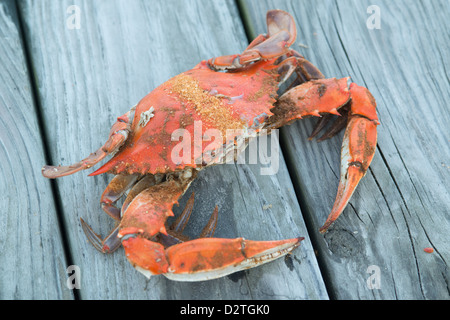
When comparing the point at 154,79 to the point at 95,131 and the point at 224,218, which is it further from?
the point at 224,218

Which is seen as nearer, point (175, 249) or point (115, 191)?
point (175, 249)

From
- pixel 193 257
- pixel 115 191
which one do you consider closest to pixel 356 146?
pixel 193 257

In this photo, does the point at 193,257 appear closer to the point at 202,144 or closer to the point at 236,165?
the point at 202,144

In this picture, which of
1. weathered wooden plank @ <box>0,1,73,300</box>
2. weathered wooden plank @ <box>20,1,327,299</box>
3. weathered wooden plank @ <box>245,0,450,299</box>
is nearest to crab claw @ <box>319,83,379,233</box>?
weathered wooden plank @ <box>245,0,450,299</box>

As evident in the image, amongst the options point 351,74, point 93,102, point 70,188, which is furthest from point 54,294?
point 351,74
